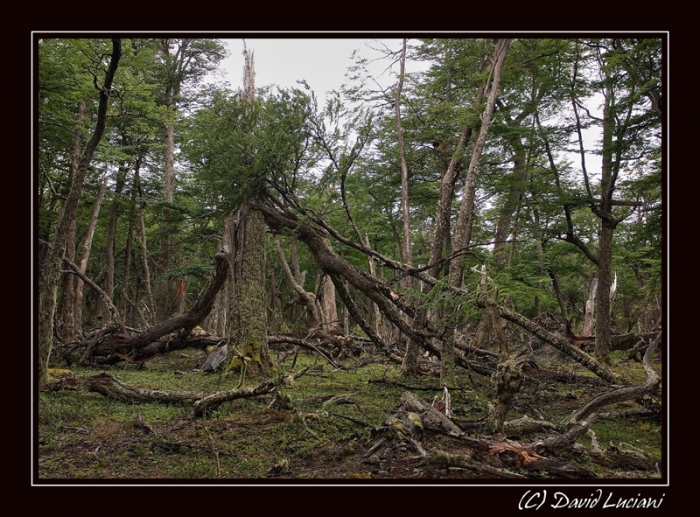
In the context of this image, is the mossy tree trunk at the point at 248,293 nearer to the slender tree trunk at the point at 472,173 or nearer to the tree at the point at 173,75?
the slender tree trunk at the point at 472,173

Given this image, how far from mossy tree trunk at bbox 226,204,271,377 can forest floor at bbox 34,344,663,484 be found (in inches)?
35.5

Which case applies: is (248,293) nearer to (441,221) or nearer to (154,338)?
(154,338)

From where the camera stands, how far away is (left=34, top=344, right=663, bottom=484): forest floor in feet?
15.4

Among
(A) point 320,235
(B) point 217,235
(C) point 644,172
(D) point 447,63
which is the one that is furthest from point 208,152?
(C) point 644,172

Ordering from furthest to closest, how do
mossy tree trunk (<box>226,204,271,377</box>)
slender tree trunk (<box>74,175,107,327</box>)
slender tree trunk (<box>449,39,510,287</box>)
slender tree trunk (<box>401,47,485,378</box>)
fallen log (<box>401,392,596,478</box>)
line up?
slender tree trunk (<box>74,175,107,327</box>), mossy tree trunk (<box>226,204,271,377</box>), slender tree trunk (<box>401,47,485,378</box>), slender tree trunk (<box>449,39,510,287</box>), fallen log (<box>401,392,596,478</box>)

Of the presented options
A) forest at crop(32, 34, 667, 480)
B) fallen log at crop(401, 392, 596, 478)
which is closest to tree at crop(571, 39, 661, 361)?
forest at crop(32, 34, 667, 480)

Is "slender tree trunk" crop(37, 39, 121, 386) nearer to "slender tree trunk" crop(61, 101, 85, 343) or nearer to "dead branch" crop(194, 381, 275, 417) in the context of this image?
"dead branch" crop(194, 381, 275, 417)

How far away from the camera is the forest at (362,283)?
17.0 ft

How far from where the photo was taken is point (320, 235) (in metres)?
11.5

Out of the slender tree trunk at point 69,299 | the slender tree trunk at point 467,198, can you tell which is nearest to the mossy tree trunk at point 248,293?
the slender tree trunk at point 467,198

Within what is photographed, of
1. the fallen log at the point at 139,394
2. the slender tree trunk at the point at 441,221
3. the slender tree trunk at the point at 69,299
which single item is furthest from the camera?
the slender tree trunk at the point at 69,299

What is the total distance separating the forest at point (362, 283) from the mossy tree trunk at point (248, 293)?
1.9 inches

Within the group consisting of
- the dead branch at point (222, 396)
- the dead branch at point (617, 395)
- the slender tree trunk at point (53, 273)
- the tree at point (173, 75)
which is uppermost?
the tree at point (173, 75)

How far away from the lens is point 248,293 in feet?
35.2
